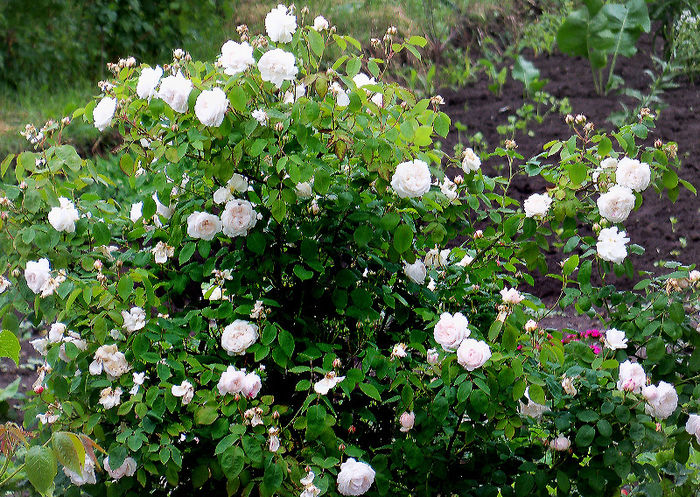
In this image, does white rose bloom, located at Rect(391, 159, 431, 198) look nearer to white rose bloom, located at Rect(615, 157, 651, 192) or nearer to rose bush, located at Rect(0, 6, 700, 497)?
rose bush, located at Rect(0, 6, 700, 497)

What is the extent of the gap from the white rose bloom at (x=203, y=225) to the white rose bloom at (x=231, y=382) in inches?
13.0

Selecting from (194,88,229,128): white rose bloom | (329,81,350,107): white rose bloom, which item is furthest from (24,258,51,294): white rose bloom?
(329,81,350,107): white rose bloom

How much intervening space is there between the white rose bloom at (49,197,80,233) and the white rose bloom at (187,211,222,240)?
0.34 meters

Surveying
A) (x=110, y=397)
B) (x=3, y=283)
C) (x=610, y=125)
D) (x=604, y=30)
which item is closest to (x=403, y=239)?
(x=110, y=397)

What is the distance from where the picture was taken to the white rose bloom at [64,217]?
216 cm

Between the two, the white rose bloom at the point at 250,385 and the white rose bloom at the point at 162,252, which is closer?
the white rose bloom at the point at 250,385

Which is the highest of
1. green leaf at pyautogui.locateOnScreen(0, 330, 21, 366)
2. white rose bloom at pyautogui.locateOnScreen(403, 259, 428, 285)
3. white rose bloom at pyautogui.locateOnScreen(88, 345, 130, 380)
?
green leaf at pyautogui.locateOnScreen(0, 330, 21, 366)

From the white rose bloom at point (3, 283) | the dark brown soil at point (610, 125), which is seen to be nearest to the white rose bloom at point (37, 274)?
the white rose bloom at point (3, 283)

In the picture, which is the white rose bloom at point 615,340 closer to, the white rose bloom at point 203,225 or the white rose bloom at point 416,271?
the white rose bloom at point 416,271

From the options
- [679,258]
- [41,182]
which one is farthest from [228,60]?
[679,258]

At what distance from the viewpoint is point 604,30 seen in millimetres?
5703

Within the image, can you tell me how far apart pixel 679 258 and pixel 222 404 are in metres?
2.89

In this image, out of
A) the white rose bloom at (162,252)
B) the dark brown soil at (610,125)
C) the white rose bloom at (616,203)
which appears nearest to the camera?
the white rose bloom at (616,203)

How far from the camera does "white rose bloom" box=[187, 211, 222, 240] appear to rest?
2.05 meters
